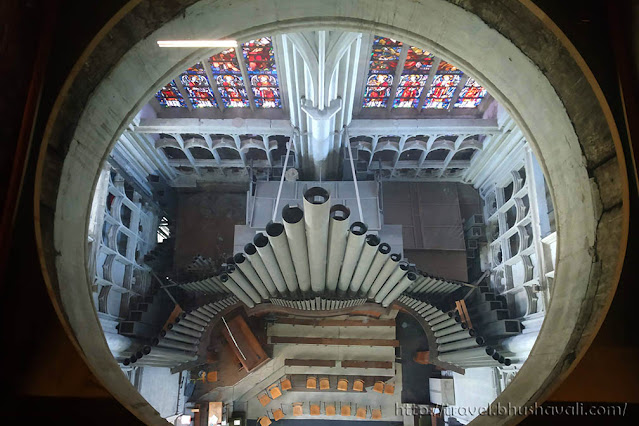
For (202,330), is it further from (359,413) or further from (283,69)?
(283,69)

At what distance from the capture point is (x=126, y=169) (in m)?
12.1

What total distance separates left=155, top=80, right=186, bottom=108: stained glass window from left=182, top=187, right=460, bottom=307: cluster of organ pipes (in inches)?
201

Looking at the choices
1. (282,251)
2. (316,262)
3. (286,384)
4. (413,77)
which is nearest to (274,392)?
(286,384)

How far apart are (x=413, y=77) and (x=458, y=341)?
6919mm

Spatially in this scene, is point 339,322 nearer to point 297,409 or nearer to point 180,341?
point 297,409

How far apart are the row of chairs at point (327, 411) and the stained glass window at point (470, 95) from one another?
31.4 ft

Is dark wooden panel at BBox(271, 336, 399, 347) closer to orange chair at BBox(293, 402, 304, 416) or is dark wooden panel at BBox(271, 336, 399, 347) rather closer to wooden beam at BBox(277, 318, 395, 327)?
wooden beam at BBox(277, 318, 395, 327)

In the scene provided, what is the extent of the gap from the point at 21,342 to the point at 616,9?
17.0 feet

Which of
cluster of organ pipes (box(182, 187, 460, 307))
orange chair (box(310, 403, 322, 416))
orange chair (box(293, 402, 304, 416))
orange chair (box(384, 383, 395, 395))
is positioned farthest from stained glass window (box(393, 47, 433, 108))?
orange chair (box(293, 402, 304, 416))

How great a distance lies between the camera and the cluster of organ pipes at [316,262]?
731 centimetres

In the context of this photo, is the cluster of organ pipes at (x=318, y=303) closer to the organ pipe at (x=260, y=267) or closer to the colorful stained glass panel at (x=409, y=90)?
the organ pipe at (x=260, y=267)

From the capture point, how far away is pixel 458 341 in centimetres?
1040

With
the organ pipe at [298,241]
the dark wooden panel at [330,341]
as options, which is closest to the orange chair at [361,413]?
the dark wooden panel at [330,341]

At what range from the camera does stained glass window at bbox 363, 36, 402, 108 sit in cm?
1009
